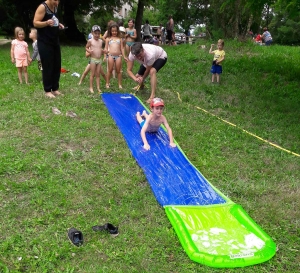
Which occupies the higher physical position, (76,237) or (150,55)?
(150,55)

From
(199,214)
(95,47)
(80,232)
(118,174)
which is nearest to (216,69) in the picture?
(95,47)

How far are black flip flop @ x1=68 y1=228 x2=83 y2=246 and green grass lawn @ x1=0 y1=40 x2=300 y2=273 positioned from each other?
0.05 metres

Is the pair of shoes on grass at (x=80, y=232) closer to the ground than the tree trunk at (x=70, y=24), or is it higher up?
closer to the ground

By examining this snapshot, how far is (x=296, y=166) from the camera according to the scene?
15.2ft

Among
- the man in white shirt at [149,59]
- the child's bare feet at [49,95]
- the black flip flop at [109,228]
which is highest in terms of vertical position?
the man in white shirt at [149,59]

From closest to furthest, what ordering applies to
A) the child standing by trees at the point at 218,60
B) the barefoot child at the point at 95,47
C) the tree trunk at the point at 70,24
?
the barefoot child at the point at 95,47 < the child standing by trees at the point at 218,60 < the tree trunk at the point at 70,24

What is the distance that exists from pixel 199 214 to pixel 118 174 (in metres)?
1.14

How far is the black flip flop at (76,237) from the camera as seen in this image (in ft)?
9.64

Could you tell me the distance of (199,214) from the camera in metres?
3.47

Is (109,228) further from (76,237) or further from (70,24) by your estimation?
(70,24)

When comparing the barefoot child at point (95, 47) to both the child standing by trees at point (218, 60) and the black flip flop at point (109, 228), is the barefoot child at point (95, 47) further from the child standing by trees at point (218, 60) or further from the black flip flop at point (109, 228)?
the black flip flop at point (109, 228)

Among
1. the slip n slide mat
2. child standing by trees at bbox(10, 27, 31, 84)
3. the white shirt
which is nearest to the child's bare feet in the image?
child standing by trees at bbox(10, 27, 31, 84)

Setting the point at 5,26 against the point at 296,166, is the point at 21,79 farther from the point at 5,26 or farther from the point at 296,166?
the point at 5,26

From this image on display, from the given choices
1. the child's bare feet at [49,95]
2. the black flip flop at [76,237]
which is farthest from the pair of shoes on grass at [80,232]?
the child's bare feet at [49,95]
